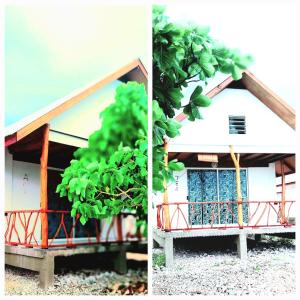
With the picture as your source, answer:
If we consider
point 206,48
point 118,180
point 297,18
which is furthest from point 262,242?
point 297,18

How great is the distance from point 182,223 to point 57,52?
2272 mm

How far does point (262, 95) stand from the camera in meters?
4.68

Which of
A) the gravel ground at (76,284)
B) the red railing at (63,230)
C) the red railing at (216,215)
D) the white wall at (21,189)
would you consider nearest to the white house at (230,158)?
the red railing at (216,215)

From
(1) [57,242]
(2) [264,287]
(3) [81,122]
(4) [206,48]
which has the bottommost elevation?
(2) [264,287]

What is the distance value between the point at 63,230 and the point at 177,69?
2.12m

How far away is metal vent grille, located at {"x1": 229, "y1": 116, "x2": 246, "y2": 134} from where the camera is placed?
15.3 feet

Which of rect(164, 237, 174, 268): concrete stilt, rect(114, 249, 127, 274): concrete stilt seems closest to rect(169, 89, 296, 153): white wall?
rect(164, 237, 174, 268): concrete stilt

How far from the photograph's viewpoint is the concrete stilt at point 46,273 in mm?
4652

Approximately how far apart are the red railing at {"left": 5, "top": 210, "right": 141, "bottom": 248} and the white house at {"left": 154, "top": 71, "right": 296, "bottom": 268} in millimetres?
476

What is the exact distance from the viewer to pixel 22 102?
473 cm

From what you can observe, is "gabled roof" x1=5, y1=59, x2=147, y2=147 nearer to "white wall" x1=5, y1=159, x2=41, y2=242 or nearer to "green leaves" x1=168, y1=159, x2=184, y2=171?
"white wall" x1=5, y1=159, x2=41, y2=242

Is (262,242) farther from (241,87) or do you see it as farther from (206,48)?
(206,48)

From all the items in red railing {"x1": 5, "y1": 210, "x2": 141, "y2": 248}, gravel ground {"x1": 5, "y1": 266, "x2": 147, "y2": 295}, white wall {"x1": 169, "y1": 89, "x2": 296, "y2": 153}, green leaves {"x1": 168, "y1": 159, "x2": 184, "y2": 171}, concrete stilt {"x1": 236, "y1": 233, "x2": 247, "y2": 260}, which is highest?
white wall {"x1": 169, "y1": 89, "x2": 296, "y2": 153}

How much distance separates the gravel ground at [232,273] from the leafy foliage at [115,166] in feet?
2.03
